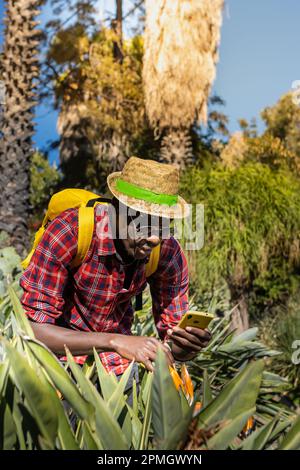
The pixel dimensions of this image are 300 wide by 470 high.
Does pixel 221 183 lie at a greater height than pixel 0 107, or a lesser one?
lesser

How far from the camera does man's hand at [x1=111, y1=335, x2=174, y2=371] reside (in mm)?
2381

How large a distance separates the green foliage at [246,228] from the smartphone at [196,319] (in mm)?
7274

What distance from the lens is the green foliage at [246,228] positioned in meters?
10.4

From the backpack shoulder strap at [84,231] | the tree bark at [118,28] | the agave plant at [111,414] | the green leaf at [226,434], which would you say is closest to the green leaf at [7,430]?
the agave plant at [111,414]

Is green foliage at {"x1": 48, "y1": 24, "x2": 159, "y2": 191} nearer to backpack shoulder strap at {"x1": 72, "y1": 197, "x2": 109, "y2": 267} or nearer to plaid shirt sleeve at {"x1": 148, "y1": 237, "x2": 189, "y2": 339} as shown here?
plaid shirt sleeve at {"x1": 148, "y1": 237, "x2": 189, "y2": 339}

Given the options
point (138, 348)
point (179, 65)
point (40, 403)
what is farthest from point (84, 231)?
point (179, 65)

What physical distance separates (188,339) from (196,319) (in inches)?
5.5

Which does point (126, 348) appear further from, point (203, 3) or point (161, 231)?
point (203, 3)

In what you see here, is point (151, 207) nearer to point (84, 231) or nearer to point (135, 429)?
point (84, 231)

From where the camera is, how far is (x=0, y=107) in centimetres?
1030

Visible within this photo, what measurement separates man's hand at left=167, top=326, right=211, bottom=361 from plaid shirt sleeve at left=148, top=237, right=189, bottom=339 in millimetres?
326

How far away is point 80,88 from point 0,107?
5.10 metres

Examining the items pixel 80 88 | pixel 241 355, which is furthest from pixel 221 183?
pixel 241 355

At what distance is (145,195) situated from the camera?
266cm
